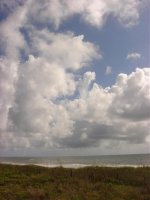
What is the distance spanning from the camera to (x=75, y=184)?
2681 centimetres

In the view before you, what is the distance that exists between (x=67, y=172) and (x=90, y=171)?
2135 mm

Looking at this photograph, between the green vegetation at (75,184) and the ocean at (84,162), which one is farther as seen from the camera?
the ocean at (84,162)

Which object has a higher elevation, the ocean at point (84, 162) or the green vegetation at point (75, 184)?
the ocean at point (84, 162)

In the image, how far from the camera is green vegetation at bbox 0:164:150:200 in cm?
2305

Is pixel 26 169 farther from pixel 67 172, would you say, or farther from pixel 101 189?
pixel 101 189

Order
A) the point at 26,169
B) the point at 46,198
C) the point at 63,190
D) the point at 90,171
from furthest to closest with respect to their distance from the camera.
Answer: the point at 26,169
the point at 90,171
the point at 63,190
the point at 46,198

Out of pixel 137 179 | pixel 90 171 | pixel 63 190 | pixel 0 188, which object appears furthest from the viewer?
pixel 90 171

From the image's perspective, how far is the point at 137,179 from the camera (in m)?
29.1

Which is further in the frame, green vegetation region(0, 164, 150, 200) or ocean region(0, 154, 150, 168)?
ocean region(0, 154, 150, 168)

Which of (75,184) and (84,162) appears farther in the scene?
(84,162)

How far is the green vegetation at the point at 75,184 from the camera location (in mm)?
23047

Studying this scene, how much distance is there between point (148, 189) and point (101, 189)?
3.35m

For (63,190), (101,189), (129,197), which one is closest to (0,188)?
(63,190)

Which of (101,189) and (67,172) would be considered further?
(67,172)
